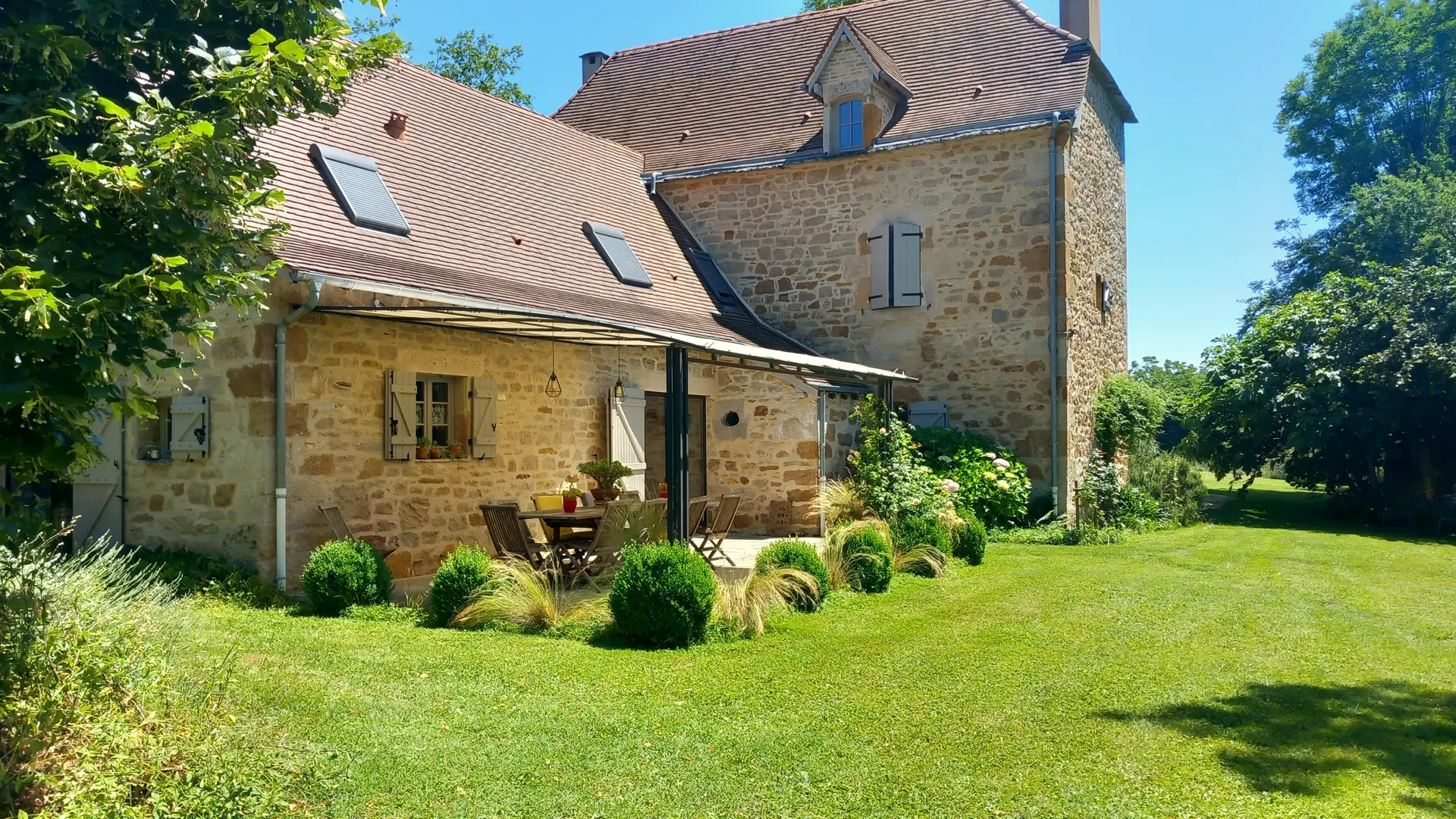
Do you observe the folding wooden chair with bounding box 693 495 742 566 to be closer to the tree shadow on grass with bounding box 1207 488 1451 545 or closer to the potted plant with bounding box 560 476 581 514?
the potted plant with bounding box 560 476 581 514

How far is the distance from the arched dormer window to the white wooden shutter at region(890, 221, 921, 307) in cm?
147

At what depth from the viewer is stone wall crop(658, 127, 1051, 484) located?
1376cm

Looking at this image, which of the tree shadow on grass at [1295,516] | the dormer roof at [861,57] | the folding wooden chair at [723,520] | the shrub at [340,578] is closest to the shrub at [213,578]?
the shrub at [340,578]

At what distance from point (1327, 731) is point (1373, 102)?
25926mm

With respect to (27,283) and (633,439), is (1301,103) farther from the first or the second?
(27,283)

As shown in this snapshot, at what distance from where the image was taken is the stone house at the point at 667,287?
8391 mm

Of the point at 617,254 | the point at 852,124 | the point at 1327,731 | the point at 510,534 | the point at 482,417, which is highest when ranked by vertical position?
the point at 852,124

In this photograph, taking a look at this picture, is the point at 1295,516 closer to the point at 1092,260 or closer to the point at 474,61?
the point at 1092,260

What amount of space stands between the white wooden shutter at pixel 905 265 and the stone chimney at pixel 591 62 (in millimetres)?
8584

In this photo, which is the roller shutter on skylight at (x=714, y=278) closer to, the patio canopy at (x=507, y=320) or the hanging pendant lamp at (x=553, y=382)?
the hanging pendant lamp at (x=553, y=382)

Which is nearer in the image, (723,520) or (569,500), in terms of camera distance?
(569,500)

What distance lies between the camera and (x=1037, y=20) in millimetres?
15148

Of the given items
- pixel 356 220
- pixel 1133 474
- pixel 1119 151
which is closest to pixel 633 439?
pixel 356 220

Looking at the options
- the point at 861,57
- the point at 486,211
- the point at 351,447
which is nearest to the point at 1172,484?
the point at 861,57
